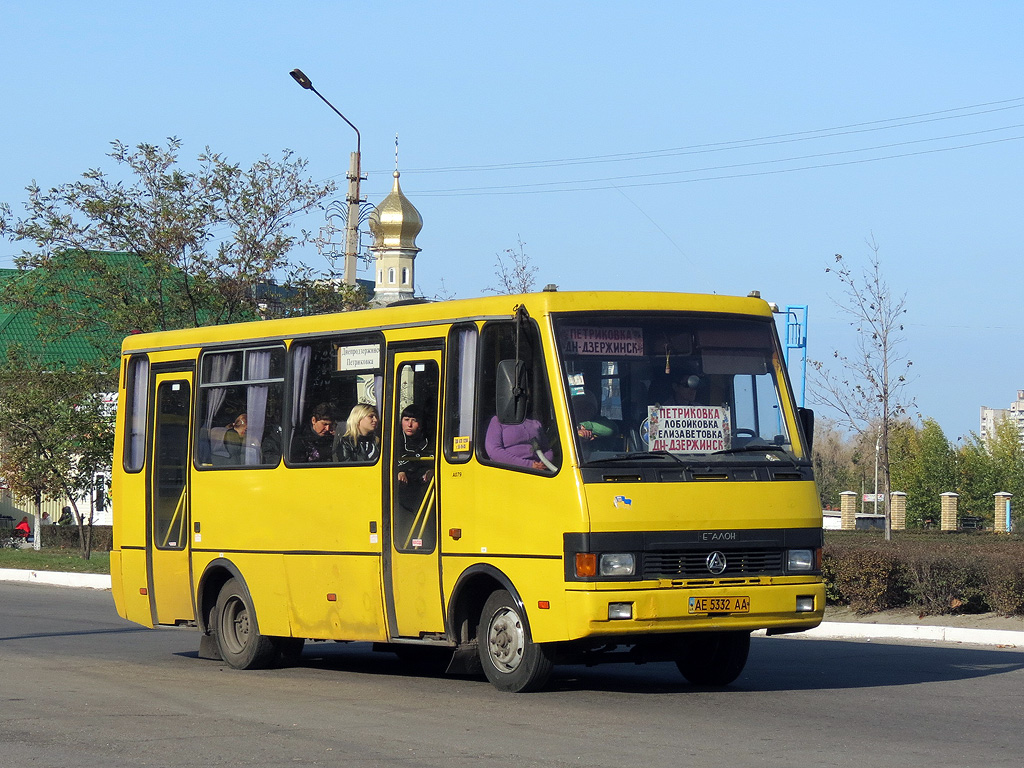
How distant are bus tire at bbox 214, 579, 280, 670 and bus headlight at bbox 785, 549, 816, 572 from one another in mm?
4980

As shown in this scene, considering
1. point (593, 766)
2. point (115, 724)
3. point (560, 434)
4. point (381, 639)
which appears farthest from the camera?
point (381, 639)

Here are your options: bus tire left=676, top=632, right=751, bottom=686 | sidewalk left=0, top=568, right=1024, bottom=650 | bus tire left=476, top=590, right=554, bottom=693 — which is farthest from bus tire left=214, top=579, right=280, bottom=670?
sidewalk left=0, top=568, right=1024, bottom=650

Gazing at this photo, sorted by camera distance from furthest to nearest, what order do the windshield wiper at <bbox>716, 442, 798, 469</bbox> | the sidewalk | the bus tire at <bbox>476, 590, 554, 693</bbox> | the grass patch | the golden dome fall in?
the golden dome
the grass patch
the sidewalk
the windshield wiper at <bbox>716, 442, 798, 469</bbox>
the bus tire at <bbox>476, 590, 554, 693</bbox>

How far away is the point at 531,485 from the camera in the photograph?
35.0 feet

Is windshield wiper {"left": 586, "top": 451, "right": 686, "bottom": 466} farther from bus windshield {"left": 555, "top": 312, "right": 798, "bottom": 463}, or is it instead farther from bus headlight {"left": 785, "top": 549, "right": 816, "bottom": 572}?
bus headlight {"left": 785, "top": 549, "right": 816, "bottom": 572}

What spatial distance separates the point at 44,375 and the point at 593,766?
27303mm

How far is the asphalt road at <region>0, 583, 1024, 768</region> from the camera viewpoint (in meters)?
8.37

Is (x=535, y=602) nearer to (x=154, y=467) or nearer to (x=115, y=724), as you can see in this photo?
(x=115, y=724)

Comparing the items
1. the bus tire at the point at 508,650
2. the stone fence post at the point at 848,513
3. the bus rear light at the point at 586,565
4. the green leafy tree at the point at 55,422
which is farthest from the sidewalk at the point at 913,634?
the stone fence post at the point at 848,513

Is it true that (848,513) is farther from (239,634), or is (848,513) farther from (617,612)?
(617,612)

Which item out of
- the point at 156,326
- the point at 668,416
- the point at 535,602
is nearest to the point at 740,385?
the point at 668,416

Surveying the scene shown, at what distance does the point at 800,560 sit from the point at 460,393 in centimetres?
273

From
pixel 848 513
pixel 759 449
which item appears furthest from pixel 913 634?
pixel 848 513

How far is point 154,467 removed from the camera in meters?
14.9
